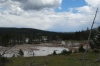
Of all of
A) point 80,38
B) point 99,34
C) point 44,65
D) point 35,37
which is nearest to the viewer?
point 44,65

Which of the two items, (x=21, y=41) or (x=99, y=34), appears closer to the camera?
(x=99, y=34)

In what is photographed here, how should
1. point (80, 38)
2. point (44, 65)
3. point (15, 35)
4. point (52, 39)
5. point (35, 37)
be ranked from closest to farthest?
1. point (44, 65)
2. point (15, 35)
3. point (80, 38)
4. point (35, 37)
5. point (52, 39)

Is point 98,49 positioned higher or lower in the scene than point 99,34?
lower

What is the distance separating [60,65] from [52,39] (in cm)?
14761

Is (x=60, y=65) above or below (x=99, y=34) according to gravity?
below

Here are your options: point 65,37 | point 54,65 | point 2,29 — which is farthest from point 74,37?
point 54,65

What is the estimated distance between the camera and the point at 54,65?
75.3 feet

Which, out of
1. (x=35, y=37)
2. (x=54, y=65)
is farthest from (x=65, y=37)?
(x=54, y=65)

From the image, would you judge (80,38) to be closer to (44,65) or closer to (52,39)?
(52,39)

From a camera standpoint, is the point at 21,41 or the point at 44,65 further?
the point at 21,41

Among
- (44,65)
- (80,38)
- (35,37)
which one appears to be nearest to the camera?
(44,65)

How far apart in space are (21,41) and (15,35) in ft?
46.7

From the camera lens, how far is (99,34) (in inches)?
1619

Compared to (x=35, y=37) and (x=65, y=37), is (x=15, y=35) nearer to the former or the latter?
(x=35, y=37)
